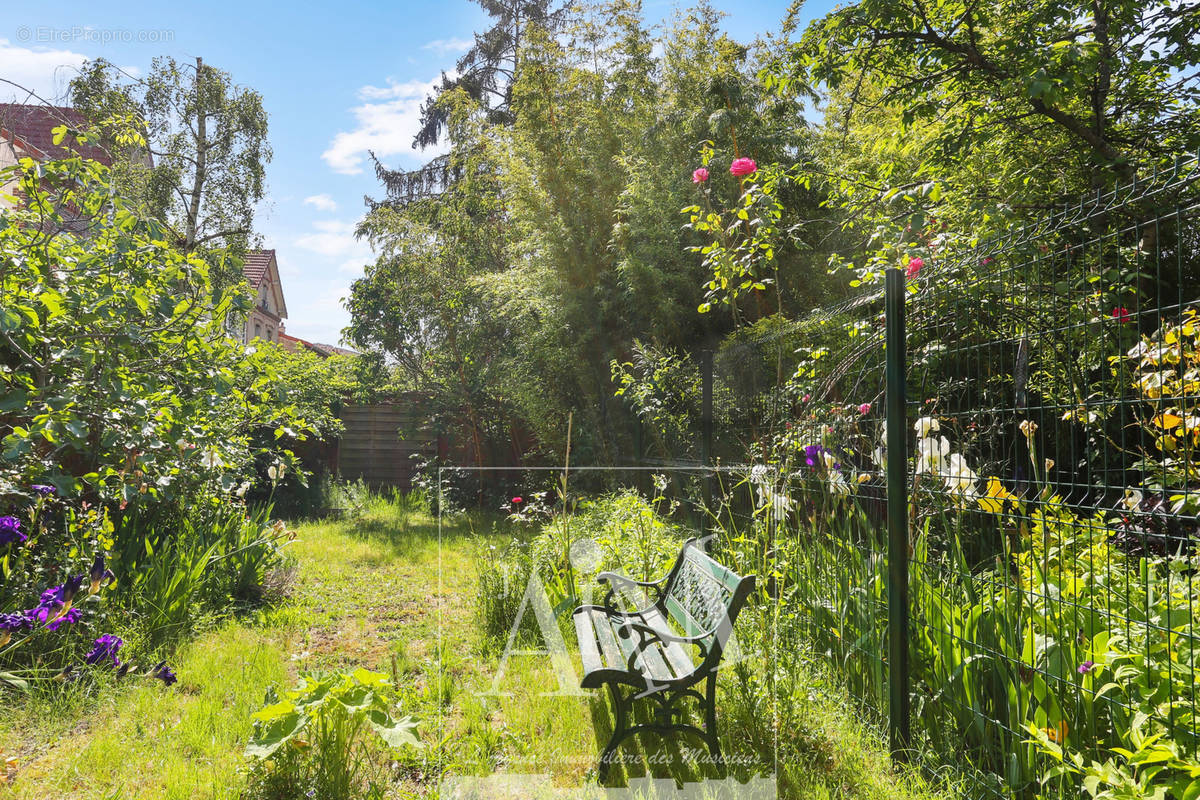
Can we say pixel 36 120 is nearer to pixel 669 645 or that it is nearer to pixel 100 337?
pixel 100 337

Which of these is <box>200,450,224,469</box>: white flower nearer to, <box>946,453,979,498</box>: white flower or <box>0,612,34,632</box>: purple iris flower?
<box>0,612,34,632</box>: purple iris flower

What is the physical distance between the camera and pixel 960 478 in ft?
6.80

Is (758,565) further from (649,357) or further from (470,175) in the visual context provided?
(470,175)

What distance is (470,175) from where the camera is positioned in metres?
9.28

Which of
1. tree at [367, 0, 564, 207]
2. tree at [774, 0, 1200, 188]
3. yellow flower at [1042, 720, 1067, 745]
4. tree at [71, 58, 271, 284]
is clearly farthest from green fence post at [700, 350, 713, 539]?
tree at [367, 0, 564, 207]

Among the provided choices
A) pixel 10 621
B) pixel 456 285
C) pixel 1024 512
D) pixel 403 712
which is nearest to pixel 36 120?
pixel 456 285

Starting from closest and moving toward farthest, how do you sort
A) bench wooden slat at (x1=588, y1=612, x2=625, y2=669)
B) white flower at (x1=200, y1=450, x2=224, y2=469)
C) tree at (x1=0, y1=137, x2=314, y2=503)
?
bench wooden slat at (x1=588, y1=612, x2=625, y2=669) < tree at (x1=0, y1=137, x2=314, y2=503) < white flower at (x1=200, y1=450, x2=224, y2=469)

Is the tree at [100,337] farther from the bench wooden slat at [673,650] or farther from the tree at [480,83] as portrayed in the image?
the tree at [480,83]

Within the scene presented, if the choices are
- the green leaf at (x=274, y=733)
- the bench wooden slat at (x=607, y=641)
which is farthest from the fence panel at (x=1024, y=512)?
the green leaf at (x=274, y=733)

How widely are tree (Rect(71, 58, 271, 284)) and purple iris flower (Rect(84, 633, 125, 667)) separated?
8.22 meters

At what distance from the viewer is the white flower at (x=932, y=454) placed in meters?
2.19

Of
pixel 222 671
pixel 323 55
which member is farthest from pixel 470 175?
pixel 222 671

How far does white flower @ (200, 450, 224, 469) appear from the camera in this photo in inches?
154

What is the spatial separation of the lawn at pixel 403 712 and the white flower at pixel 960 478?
88 cm
